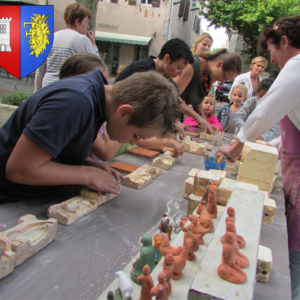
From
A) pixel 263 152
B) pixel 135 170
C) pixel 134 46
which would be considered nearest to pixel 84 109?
pixel 135 170

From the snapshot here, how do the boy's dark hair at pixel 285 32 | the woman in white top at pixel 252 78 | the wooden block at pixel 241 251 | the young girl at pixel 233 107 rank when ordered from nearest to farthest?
the wooden block at pixel 241 251, the boy's dark hair at pixel 285 32, the young girl at pixel 233 107, the woman in white top at pixel 252 78

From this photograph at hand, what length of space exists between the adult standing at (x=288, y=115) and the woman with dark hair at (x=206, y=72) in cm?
86

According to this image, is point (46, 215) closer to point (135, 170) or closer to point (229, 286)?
point (135, 170)

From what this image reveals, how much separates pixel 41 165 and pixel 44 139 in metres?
0.16

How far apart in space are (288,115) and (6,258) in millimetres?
1637

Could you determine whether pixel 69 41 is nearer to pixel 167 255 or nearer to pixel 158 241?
Result: pixel 158 241

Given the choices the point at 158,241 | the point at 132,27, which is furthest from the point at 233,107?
the point at 132,27

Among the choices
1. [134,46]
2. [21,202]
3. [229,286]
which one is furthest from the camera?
[134,46]

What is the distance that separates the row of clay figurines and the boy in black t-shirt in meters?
0.40

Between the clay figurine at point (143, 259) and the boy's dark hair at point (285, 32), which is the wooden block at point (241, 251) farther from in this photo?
the boy's dark hair at point (285, 32)

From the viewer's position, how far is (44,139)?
1.03 m

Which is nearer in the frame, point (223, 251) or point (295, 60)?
point (223, 251)

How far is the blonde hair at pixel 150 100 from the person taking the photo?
3.71 feet

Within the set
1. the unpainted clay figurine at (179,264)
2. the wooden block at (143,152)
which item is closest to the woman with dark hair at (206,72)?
the wooden block at (143,152)
